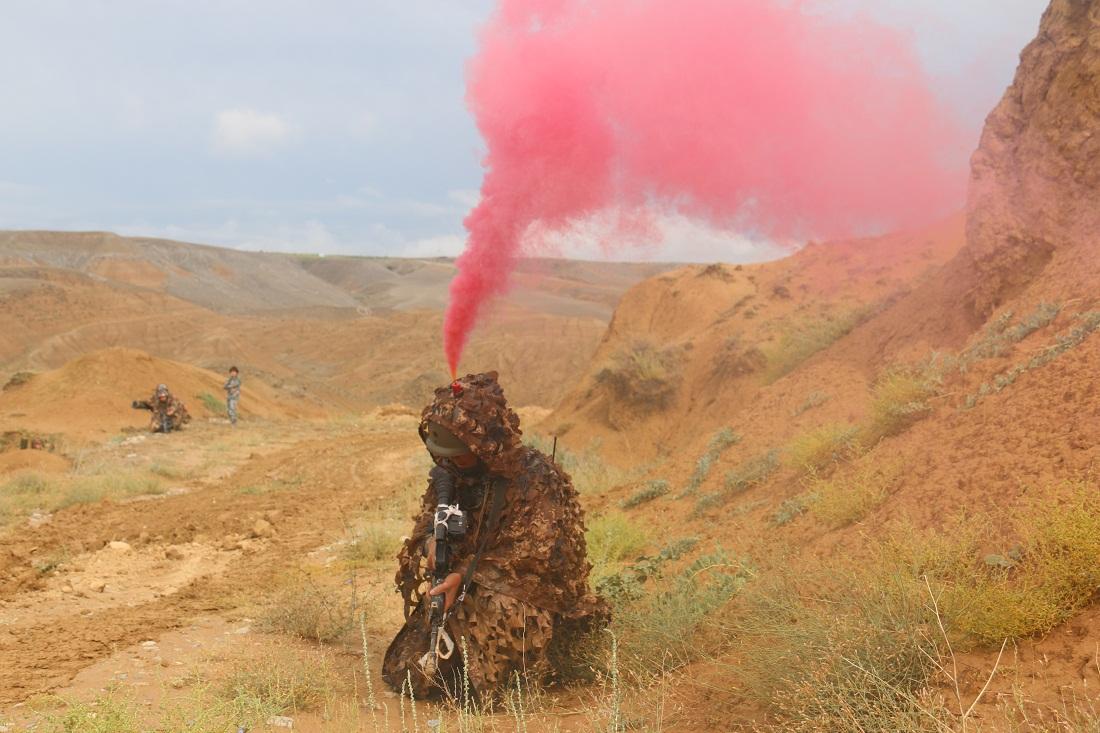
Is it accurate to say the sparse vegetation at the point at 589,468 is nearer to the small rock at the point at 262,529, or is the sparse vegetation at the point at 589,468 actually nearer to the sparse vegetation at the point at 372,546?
the sparse vegetation at the point at 372,546

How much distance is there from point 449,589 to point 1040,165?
8525mm

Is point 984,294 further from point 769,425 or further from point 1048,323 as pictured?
point 769,425

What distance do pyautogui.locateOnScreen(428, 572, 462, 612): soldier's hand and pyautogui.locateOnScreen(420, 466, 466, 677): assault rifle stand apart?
1 centimetres

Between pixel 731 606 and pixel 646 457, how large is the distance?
34.2ft

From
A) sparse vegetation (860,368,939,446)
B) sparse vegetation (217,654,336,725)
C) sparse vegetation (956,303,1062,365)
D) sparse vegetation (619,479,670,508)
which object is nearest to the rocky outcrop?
sparse vegetation (956,303,1062,365)

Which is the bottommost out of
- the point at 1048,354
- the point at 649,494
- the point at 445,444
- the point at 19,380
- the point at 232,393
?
the point at 649,494

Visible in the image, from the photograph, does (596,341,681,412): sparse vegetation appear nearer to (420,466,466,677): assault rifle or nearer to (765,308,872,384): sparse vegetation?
(765,308,872,384): sparse vegetation

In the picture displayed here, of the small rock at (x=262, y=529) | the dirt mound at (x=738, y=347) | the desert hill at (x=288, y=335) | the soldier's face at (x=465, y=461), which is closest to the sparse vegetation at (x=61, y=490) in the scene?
the small rock at (x=262, y=529)

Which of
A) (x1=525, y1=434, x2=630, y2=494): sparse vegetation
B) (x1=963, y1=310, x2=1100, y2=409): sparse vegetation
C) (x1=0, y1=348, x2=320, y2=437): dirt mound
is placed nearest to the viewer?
(x1=963, y1=310, x2=1100, y2=409): sparse vegetation

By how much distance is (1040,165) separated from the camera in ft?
31.6

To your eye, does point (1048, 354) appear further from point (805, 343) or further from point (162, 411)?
point (162, 411)

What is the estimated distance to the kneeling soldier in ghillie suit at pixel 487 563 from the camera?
16.7ft

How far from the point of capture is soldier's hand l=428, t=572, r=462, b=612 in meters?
5.06

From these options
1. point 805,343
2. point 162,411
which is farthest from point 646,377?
point 162,411
